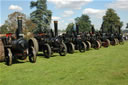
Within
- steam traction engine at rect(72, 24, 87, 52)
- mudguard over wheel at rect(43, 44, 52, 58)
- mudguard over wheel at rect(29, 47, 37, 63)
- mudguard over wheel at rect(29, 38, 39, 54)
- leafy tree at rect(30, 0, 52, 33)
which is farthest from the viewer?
leafy tree at rect(30, 0, 52, 33)

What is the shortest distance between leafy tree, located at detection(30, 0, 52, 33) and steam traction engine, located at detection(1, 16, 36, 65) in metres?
40.3

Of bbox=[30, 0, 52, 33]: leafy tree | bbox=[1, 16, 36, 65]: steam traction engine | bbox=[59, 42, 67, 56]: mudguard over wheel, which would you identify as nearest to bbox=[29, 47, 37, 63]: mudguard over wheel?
bbox=[1, 16, 36, 65]: steam traction engine

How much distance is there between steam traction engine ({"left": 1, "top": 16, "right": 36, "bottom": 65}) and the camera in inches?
358

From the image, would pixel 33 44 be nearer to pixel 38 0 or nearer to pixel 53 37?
pixel 53 37

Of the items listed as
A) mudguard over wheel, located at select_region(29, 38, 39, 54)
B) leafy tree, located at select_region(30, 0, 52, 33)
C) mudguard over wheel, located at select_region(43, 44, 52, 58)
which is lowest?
mudguard over wheel, located at select_region(43, 44, 52, 58)

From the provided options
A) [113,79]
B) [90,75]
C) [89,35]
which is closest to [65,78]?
[90,75]

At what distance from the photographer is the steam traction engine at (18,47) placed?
9086mm

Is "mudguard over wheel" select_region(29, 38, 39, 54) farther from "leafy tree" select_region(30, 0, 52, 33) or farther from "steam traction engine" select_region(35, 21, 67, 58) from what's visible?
"leafy tree" select_region(30, 0, 52, 33)

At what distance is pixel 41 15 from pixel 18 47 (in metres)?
43.9

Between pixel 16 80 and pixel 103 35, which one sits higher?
pixel 103 35

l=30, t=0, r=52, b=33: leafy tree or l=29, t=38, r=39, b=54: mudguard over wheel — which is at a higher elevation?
l=30, t=0, r=52, b=33: leafy tree

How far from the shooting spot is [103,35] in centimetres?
2095

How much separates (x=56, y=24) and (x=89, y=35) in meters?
5.98

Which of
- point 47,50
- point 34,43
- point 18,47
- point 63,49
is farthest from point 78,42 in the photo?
point 18,47
